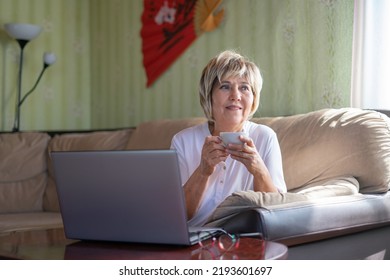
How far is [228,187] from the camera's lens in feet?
6.49

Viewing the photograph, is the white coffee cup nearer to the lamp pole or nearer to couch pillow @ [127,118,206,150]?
couch pillow @ [127,118,206,150]

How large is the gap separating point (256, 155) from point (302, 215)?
0.24 metres

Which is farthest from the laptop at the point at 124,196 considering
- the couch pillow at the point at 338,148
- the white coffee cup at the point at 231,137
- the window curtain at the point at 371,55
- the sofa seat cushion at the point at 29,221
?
the window curtain at the point at 371,55

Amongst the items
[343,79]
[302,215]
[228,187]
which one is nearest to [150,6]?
[343,79]

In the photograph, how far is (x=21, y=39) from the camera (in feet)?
12.9

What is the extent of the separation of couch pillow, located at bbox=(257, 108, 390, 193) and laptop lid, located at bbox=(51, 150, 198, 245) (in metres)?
0.97

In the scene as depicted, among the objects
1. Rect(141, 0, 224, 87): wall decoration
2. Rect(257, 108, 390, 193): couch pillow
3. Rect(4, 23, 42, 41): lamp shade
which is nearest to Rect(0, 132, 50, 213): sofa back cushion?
Rect(4, 23, 42, 41): lamp shade

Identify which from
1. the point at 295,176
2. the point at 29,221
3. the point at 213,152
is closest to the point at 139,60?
the point at 29,221

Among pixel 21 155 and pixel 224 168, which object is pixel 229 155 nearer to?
pixel 224 168

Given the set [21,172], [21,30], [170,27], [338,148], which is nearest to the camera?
[338,148]

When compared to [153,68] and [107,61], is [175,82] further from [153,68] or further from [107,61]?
[107,61]

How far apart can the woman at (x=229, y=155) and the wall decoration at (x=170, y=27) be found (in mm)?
1368

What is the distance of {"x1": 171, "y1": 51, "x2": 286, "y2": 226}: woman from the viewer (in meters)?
1.89

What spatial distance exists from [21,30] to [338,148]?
94.4 inches
